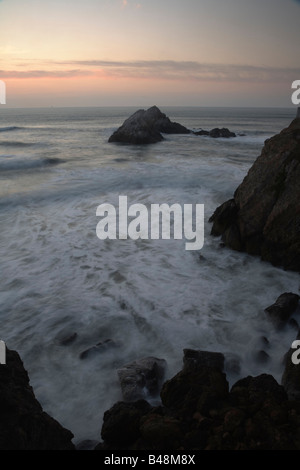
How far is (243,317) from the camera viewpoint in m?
5.72

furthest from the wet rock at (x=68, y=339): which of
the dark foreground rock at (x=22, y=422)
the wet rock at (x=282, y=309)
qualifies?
the wet rock at (x=282, y=309)

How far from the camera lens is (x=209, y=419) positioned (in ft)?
10.4

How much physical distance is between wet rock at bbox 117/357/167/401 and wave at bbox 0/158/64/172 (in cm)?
2019

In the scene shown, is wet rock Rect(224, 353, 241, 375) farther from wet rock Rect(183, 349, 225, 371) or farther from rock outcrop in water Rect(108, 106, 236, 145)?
rock outcrop in water Rect(108, 106, 236, 145)

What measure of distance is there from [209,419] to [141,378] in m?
1.30

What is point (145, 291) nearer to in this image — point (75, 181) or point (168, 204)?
point (168, 204)

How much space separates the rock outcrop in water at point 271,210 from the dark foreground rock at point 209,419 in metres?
4.30

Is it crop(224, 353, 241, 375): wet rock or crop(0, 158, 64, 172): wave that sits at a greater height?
crop(0, 158, 64, 172): wave

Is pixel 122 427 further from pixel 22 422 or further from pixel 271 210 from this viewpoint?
pixel 271 210

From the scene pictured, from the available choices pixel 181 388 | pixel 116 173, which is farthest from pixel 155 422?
pixel 116 173

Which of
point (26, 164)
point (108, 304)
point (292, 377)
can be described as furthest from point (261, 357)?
point (26, 164)

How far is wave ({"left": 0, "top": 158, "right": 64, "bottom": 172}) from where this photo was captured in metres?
22.2

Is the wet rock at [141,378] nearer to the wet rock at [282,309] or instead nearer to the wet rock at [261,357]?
the wet rock at [261,357]

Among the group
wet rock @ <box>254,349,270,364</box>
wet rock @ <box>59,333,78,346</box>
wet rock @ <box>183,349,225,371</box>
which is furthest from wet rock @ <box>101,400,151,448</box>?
wet rock @ <box>254,349,270,364</box>
